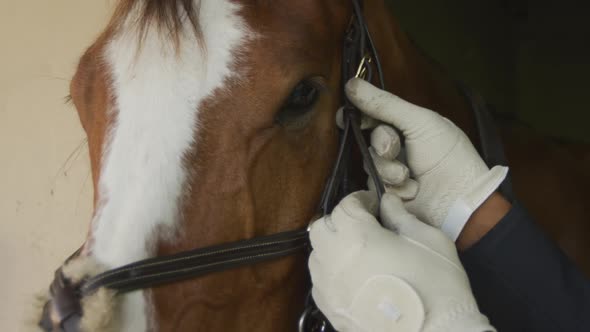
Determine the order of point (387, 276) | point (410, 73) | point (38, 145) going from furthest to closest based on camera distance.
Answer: point (38, 145) → point (410, 73) → point (387, 276)

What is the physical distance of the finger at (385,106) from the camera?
71 cm

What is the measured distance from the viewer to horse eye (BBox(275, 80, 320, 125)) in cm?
66

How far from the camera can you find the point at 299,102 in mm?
677

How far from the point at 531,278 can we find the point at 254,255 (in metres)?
0.32

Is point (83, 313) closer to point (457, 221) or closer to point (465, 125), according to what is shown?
point (457, 221)

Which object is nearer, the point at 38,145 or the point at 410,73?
the point at 410,73

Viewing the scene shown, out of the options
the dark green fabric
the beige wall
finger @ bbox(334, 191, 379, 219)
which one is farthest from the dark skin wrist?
the dark green fabric

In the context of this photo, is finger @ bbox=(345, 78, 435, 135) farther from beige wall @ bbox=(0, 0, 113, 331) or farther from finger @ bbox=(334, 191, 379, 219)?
beige wall @ bbox=(0, 0, 113, 331)

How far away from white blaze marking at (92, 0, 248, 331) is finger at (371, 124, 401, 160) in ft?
0.67

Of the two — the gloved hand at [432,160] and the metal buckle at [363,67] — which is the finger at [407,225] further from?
the metal buckle at [363,67]

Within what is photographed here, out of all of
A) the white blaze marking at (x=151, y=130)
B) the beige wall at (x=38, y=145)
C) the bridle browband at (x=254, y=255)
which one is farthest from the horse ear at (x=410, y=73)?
the beige wall at (x=38, y=145)

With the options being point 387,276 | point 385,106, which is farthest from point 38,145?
point 387,276

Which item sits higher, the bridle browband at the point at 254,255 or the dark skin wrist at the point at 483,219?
the bridle browband at the point at 254,255

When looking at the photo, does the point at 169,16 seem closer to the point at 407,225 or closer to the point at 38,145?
the point at 407,225
